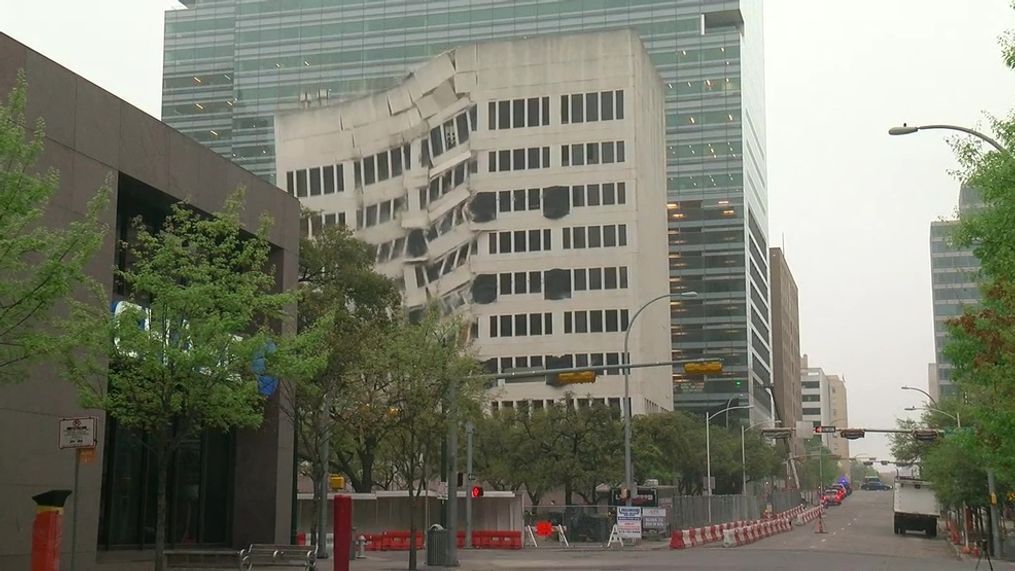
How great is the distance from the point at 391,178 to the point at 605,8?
1488 inches

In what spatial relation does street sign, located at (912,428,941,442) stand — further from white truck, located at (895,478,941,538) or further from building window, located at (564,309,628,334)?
building window, located at (564,309,628,334)

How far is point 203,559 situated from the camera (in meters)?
31.3

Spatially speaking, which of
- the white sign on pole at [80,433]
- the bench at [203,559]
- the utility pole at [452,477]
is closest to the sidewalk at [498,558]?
the utility pole at [452,477]

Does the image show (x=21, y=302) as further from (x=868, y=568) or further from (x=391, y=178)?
(x=391, y=178)

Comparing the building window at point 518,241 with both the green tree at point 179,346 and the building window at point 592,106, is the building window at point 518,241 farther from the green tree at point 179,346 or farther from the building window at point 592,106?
the green tree at point 179,346

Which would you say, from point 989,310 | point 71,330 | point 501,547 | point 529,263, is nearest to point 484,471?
point 501,547

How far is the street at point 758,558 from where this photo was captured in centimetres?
3797

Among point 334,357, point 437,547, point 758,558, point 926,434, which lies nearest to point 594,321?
point 926,434

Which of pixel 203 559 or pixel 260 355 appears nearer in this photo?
pixel 260 355

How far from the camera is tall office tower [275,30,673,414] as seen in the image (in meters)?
103

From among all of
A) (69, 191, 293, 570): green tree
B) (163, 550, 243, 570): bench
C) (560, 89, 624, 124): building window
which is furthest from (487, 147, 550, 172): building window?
(69, 191, 293, 570): green tree

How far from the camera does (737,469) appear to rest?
4053 inches

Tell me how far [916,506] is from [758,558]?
31361 millimetres

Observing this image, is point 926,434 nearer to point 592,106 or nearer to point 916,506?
point 916,506
